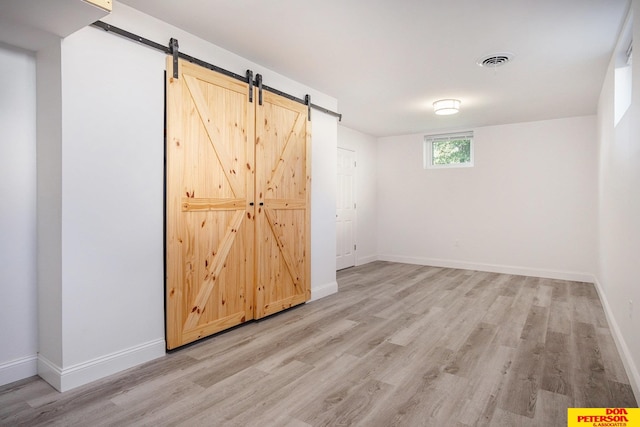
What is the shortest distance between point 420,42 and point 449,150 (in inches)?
156

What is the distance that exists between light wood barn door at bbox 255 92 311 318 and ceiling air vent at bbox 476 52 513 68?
1859 mm

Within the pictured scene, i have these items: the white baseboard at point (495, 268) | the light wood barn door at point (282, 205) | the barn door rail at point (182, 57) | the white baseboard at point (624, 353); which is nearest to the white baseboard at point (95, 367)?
the light wood barn door at point (282, 205)

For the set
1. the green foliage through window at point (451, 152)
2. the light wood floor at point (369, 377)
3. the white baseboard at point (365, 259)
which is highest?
the green foliage through window at point (451, 152)

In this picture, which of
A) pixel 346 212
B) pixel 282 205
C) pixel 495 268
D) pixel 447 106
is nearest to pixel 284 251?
pixel 282 205

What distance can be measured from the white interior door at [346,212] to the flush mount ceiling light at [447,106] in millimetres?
1903

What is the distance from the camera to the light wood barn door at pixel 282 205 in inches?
134

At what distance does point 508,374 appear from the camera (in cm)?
235

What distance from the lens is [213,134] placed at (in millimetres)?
2908

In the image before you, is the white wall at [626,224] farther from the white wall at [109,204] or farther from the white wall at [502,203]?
the white wall at [109,204]

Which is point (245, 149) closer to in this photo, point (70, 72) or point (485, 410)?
point (70, 72)

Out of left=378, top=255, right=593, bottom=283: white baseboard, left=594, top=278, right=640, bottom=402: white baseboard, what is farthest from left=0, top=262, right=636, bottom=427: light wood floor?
left=378, top=255, right=593, bottom=283: white baseboard

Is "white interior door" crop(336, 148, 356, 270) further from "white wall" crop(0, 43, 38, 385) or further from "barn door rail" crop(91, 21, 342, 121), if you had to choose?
"white wall" crop(0, 43, 38, 385)

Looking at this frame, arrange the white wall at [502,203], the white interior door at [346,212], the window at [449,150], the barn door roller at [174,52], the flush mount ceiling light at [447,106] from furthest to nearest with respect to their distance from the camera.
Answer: the window at [449,150] → the white interior door at [346,212] → the white wall at [502,203] → the flush mount ceiling light at [447,106] → the barn door roller at [174,52]

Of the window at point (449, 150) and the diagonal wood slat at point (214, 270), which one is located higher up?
the window at point (449, 150)
